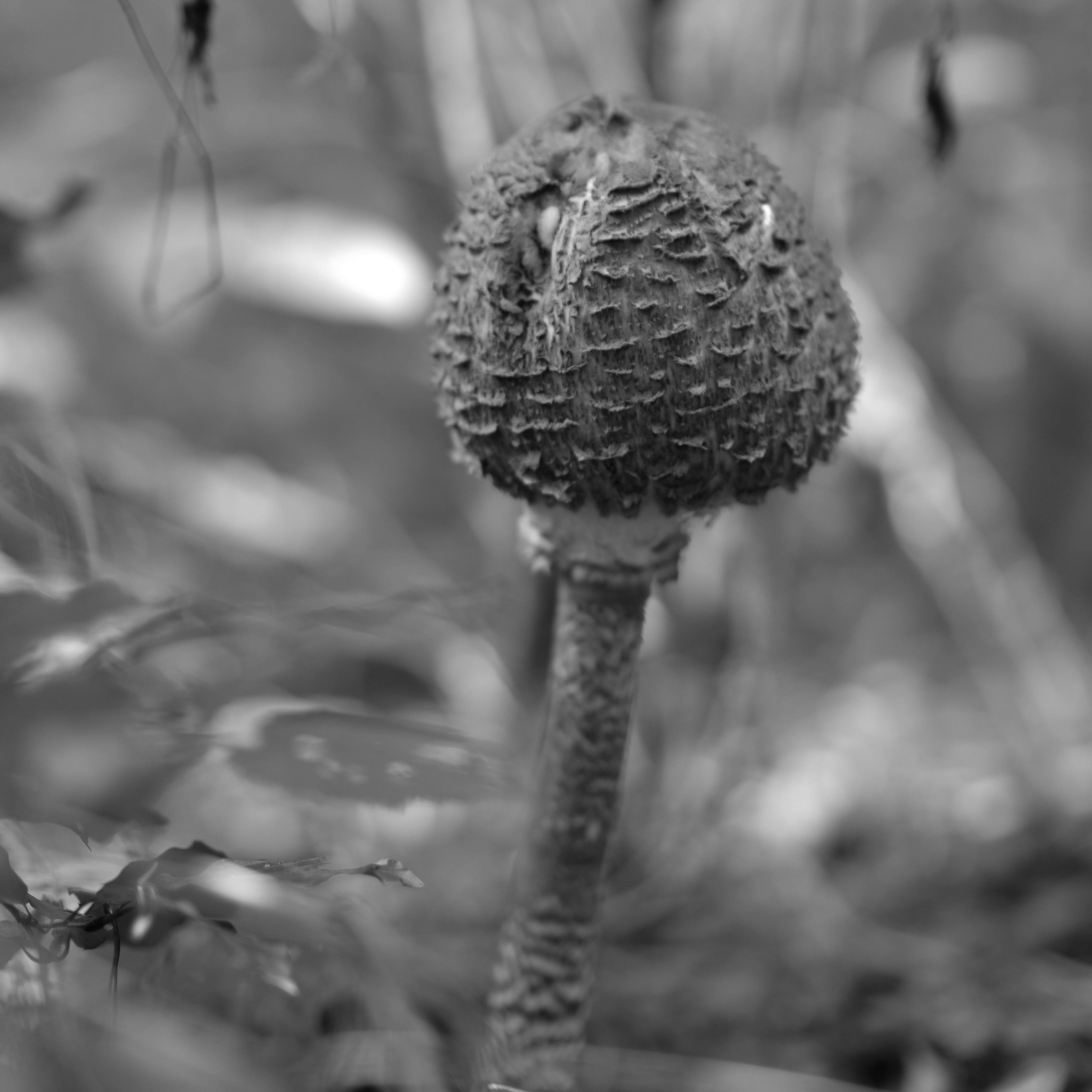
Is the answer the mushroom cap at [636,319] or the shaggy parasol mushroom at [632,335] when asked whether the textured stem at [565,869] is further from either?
the mushroom cap at [636,319]

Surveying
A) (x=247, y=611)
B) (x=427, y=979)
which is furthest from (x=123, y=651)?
(x=427, y=979)

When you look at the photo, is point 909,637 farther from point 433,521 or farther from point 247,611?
point 247,611

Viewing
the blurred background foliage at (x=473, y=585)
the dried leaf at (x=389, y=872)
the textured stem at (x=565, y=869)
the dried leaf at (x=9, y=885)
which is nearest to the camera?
the dried leaf at (x=9, y=885)

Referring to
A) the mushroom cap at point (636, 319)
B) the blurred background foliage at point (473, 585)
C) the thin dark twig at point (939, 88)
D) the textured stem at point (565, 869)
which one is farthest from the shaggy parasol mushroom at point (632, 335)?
the thin dark twig at point (939, 88)

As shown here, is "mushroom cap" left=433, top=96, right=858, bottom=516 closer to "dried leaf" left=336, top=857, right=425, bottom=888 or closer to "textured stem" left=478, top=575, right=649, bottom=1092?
"textured stem" left=478, top=575, right=649, bottom=1092

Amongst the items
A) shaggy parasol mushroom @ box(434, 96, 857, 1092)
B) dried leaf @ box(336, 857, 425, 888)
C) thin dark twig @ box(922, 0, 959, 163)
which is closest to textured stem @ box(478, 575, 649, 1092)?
shaggy parasol mushroom @ box(434, 96, 857, 1092)

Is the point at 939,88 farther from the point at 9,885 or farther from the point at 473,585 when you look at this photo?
the point at 9,885

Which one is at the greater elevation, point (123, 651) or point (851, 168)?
point (851, 168)
